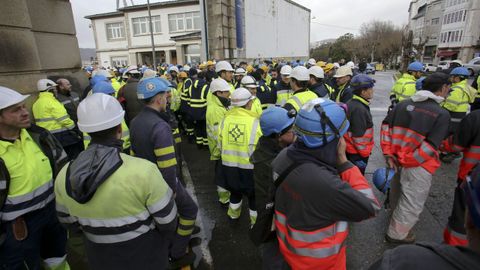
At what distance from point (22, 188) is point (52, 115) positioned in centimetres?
273

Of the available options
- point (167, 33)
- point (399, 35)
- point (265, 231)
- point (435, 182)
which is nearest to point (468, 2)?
point (399, 35)

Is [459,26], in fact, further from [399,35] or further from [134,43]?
[134,43]

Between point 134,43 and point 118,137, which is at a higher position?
point 134,43

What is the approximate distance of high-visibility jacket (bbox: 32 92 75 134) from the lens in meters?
4.50

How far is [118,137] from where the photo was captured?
6.44 ft

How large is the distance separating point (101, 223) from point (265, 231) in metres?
1.23

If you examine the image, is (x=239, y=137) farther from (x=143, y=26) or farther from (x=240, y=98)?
(x=143, y=26)

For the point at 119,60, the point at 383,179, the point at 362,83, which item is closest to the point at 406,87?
the point at 362,83

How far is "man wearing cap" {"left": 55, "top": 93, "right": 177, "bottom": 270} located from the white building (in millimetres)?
30828

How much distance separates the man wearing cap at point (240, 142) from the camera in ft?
11.6

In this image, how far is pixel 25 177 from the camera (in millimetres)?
2307

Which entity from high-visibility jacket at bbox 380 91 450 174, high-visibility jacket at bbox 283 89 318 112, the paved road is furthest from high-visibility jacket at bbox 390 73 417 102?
high-visibility jacket at bbox 380 91 450 174

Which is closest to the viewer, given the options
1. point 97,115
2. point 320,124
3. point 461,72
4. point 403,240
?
point 320,124

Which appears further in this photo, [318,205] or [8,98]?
[8,98]
